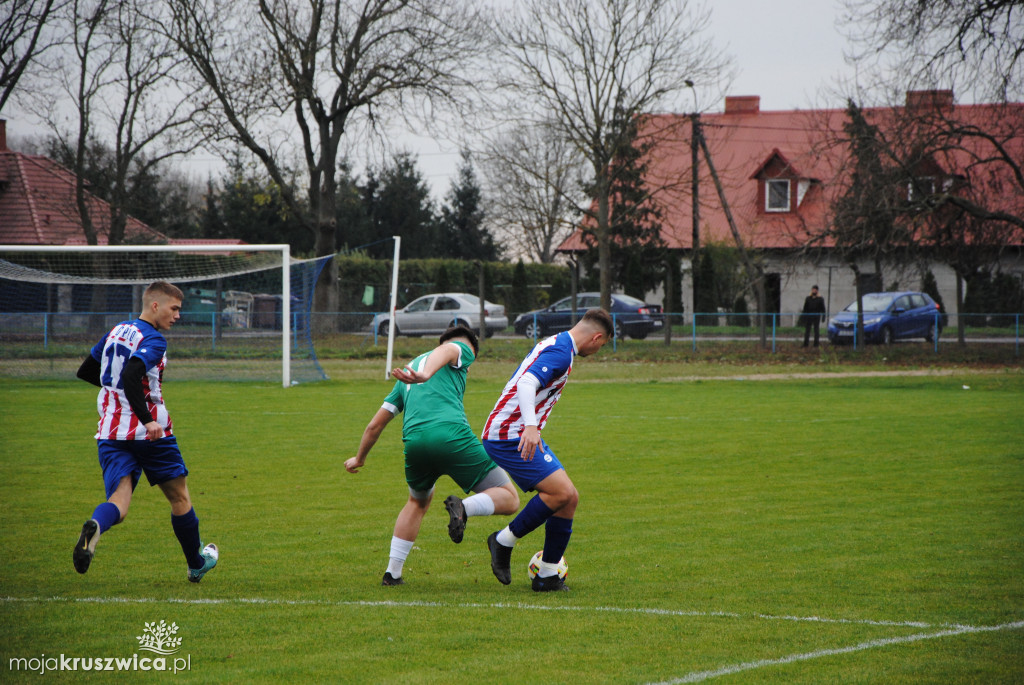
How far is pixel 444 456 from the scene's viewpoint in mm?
5742

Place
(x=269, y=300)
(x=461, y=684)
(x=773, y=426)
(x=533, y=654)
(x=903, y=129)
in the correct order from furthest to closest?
(x=269, y=300)
(x=903, y=129)
(x=773, y=426)
(x=533, y=654)
(x=461, y=684)

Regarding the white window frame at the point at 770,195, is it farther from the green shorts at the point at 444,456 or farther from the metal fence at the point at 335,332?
the green shorts at the point at 444,456

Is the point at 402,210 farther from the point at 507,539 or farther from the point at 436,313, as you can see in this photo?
the point at 507,539

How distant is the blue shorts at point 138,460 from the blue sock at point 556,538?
223cm

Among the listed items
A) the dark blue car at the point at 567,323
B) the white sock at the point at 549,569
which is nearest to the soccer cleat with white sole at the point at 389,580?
the white sock at the point at 549,569

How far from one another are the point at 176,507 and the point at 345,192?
5136cm

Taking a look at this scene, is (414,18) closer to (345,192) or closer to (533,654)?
(345,192)

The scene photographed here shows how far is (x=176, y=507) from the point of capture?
5773 millimetres

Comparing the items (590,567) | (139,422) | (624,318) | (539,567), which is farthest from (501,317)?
(139,422)

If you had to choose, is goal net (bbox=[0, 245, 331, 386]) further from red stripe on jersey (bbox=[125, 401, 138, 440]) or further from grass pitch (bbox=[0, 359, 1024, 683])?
red stripe on jersey (bbox=[125, 401, 138, 440])

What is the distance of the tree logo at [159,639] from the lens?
14.3 feet

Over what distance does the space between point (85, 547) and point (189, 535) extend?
0.70m


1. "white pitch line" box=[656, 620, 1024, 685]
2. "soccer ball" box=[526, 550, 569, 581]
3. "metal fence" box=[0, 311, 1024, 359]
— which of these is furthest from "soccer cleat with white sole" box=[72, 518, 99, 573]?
"metal fence" box=[0, 311, 1024, 359]

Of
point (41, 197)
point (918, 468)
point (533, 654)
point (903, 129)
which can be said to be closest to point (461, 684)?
point (533, 654)
